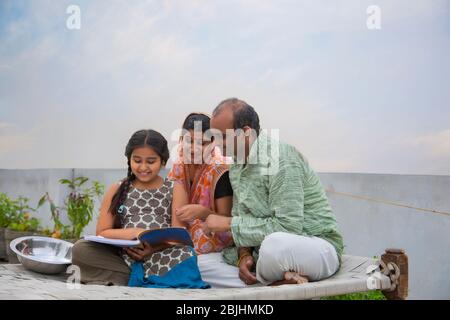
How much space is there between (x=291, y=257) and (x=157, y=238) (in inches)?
22.2

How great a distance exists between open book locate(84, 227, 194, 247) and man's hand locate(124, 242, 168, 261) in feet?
0.14

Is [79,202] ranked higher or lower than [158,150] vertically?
lower

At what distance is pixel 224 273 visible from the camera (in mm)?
2500

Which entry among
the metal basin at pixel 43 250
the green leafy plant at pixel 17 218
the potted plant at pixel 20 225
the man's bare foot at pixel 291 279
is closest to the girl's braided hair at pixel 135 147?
the metal basin at pixel 43 250

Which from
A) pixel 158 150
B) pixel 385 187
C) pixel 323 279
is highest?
pixel 158 150

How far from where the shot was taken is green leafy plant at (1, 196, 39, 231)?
463 cm

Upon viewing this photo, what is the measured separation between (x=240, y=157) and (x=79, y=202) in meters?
2.30

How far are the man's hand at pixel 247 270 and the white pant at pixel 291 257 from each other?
5cm

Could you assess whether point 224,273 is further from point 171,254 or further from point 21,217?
point 21,217

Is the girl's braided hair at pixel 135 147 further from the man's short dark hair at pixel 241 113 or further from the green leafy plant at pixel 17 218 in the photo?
the green leafy plant at pixel 17 218

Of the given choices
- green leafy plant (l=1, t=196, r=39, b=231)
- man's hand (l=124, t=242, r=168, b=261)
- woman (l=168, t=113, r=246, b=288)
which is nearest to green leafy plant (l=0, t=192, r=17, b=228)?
green leafy plant (l=1, t=196, r=39, b=231)

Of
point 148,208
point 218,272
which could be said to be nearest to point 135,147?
point 148,208
